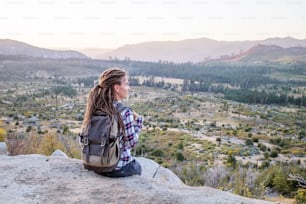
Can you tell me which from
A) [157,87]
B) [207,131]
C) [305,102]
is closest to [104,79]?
[207,131]

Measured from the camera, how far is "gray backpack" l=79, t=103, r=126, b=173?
5270mm

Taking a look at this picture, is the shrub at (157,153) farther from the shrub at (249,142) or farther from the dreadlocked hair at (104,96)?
the dreadlocked hair at (104,96)

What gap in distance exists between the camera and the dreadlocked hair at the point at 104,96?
5.42 m

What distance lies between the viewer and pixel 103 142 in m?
5.26

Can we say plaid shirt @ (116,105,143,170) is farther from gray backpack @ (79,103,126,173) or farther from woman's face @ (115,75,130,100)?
woman's face @ (115,75,130,100)

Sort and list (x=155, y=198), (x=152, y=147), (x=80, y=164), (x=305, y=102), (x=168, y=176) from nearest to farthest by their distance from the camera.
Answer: (x=155, y=198), (x=80, y=164), (x=168, y=176), (x=152, y=147), (x=305, y=102)

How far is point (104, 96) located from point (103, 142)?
0.68 meters

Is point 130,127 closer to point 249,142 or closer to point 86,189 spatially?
point 86,189

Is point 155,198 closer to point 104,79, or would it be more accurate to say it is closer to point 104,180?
point 104,180

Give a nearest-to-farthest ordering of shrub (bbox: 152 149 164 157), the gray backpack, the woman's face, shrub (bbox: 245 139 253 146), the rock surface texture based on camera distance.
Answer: the rock surface texture
the gray backpack
the woman's face
shrub (bbox: 152 149 164 157)
shrub (bbox: 245 139 253 146)

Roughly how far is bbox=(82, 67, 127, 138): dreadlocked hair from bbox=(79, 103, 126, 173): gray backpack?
7 cm

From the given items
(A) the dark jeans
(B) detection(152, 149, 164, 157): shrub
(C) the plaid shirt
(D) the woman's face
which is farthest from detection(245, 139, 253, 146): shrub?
(D) the woman's face

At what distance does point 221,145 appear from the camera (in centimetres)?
→ 4497

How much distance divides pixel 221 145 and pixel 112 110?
40.8 metres
